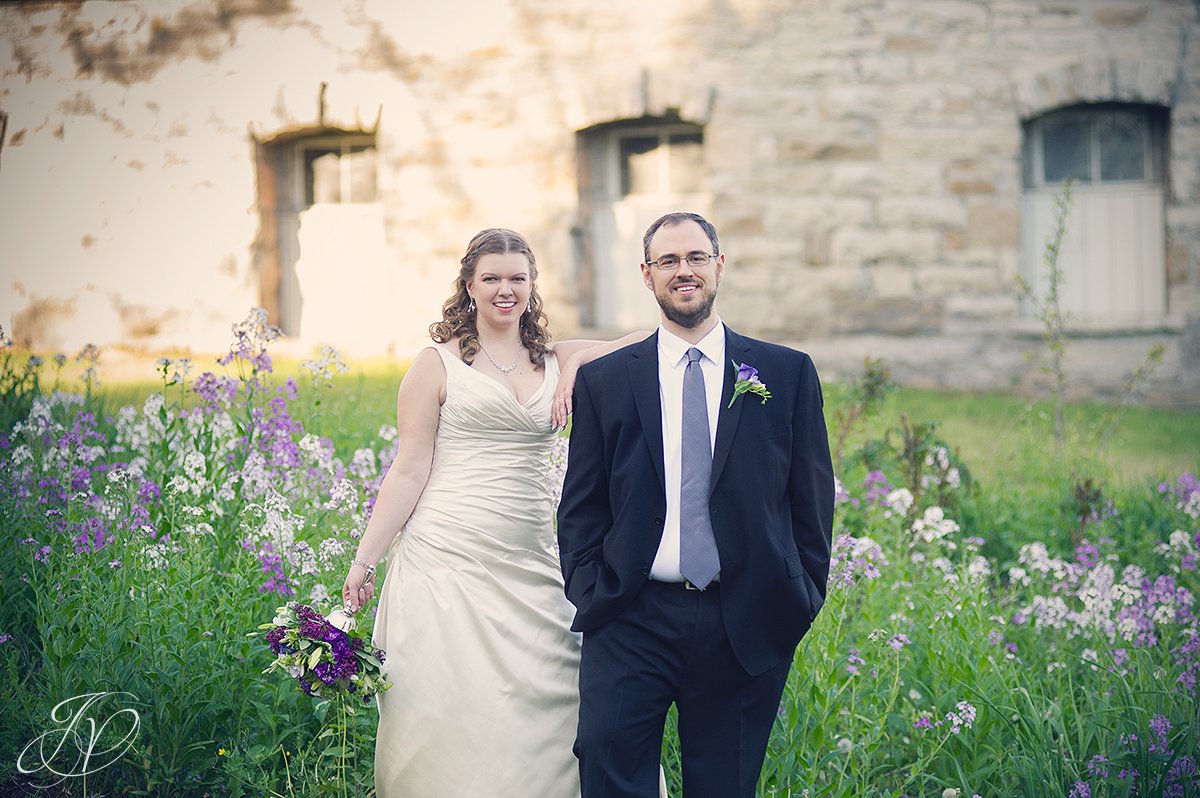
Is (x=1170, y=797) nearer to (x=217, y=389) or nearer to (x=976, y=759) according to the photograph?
(x=976, y=759)

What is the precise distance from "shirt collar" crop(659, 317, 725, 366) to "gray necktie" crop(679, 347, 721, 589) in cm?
4

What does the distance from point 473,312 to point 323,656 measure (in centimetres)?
121

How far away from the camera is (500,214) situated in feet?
37.0

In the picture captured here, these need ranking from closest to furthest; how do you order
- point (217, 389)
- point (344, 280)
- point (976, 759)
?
point (976, 759) < point (217, 389) < point (344, 280)

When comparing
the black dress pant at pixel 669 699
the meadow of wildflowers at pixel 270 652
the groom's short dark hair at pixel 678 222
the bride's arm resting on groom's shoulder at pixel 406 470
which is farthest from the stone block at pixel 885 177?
the black dress pant at pixel 669 699

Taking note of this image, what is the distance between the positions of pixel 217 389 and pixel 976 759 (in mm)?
3221

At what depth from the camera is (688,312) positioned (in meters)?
3.22

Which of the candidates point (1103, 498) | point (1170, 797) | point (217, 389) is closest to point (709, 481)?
point (1170, 797)

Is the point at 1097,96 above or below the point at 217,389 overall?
above

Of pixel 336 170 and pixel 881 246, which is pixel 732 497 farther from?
pixel 336 170

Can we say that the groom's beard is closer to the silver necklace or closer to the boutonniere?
the boutonniere

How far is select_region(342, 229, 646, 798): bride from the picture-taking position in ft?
11.5

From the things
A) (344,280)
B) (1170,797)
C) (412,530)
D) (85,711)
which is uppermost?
(344,280)

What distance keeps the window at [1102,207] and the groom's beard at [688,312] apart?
817 cm
